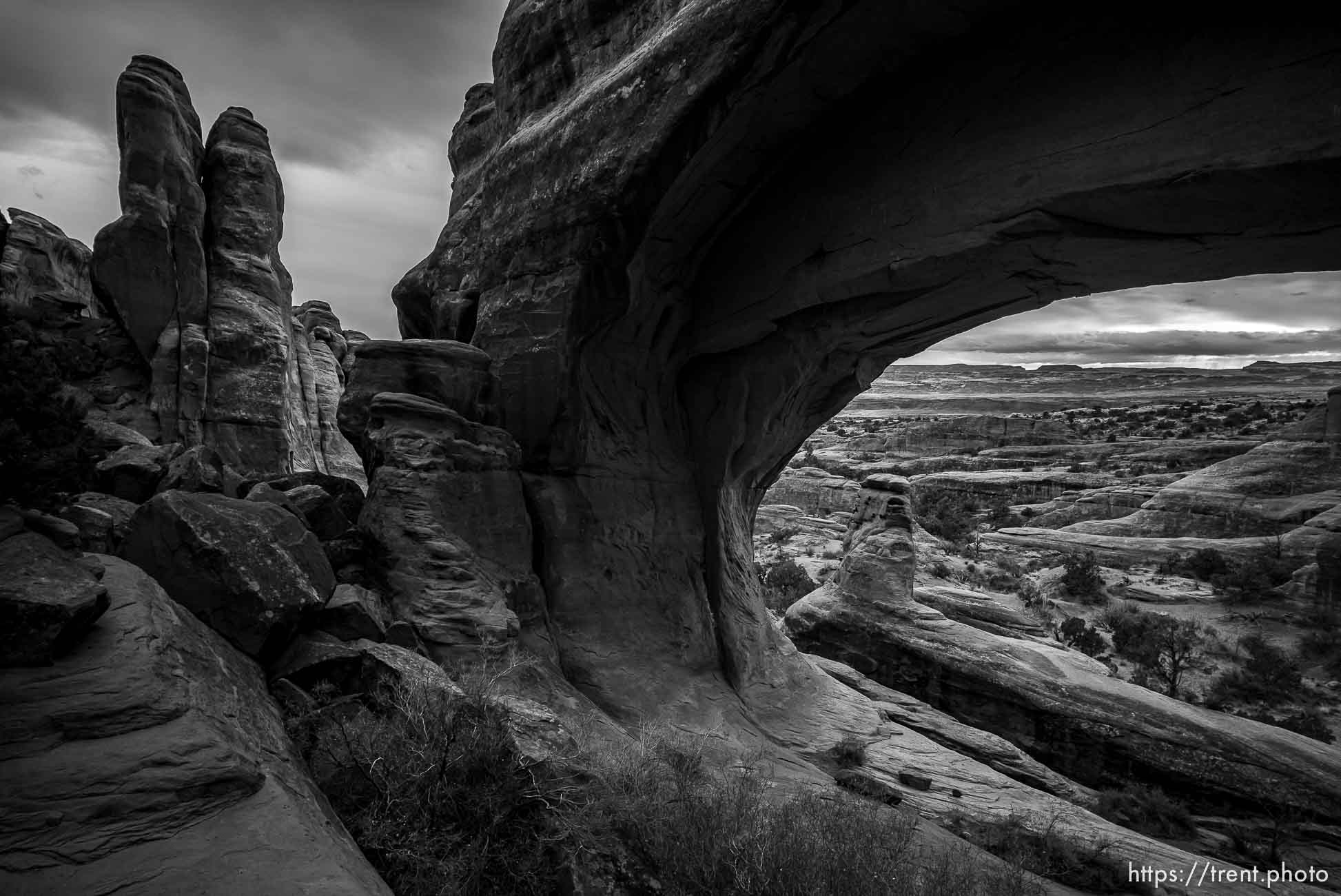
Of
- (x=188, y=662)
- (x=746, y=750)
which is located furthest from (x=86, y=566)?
(x=746, y=750)

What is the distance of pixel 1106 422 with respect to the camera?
67.4 metres

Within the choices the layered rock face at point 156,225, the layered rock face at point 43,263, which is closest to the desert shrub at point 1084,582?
the layered rock face at point 156,225

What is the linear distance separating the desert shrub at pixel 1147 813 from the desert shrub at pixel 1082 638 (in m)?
10.1

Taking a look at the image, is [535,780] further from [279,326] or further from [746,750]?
[279,326]

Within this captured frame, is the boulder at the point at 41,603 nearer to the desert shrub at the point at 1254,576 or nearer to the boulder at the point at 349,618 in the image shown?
the boulder at the point at 349,618

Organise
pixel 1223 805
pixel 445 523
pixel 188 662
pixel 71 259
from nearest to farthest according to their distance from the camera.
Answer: pixel 188 662, pixel 445 523, pixel 1223 805, pixel 71 259

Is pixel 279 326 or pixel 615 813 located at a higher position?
pixel 279 326

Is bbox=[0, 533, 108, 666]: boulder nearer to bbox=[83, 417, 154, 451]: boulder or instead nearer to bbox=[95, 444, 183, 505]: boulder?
bbox=[95, 444, 183, 505]: boulder

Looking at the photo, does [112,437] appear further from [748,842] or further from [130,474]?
[748,842]

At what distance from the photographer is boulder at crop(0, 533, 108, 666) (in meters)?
3.04

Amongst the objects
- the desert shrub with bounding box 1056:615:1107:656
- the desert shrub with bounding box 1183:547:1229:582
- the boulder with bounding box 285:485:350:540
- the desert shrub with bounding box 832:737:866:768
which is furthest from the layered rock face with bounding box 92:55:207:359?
the desert shrub with bounding box 1183:547:1229:582

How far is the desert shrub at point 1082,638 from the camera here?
1809cm

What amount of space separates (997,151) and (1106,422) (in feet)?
251

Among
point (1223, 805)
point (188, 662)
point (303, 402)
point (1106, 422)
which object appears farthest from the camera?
point (1106, 422)
